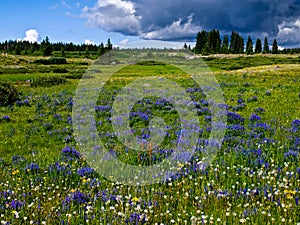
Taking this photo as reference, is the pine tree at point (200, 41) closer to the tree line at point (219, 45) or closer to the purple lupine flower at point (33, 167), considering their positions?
the tree line at point (219, 45)

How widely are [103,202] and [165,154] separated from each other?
3790 mm

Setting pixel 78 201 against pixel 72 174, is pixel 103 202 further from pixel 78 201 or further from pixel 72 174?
pixel 72 174

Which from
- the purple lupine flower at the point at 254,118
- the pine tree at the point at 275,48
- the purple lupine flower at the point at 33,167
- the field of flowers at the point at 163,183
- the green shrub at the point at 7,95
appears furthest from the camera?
the pine tree at the point at 275,48

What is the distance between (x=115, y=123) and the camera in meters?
15.8

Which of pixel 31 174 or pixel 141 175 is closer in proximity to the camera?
pixel 141 175

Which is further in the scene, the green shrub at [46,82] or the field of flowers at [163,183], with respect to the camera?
the green shrub at [46,82]

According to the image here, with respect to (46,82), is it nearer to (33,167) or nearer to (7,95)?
(7,95)

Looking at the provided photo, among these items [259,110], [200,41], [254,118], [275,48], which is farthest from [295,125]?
[275,48]

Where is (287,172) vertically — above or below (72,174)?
above

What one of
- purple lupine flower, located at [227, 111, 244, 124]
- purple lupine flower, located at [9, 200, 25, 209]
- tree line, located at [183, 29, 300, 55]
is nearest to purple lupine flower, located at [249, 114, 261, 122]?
purple lupine flower, located at [227, 111, 244, 124]

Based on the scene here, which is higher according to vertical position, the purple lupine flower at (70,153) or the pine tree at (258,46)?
the pine tree at (258,46)

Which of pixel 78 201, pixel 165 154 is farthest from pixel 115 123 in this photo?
pixel 78 201

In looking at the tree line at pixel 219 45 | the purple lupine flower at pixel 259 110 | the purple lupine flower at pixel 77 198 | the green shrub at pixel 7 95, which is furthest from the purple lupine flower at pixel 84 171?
the tree line at pixel 219 45

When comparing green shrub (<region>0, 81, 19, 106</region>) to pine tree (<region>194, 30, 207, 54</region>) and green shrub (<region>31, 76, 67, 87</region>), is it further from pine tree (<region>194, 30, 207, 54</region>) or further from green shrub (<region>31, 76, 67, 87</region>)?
pine tree (<region>194, 30, 207, 54</region>)
